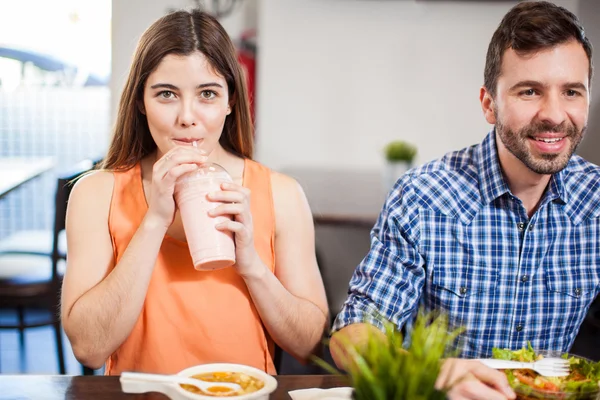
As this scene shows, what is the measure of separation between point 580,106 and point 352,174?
2.39 meters

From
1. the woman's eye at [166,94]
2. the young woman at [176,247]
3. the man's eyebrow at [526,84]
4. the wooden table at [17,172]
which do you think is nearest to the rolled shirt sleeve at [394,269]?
the young woman at [176,247]

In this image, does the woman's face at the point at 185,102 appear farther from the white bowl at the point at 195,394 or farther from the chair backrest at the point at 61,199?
the chair backrest at the point at 61,199

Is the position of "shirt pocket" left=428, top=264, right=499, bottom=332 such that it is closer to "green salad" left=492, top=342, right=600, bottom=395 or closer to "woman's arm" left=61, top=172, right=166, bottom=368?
"green salad" left=492, top=342, right=600, bottom=395

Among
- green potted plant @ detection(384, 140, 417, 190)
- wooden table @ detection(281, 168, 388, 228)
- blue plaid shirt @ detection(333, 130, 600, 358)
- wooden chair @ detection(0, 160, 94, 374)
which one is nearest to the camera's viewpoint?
blue plaid shirt @ detection(333, 130, 600, 358)

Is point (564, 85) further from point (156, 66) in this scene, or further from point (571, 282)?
point (156, 66)

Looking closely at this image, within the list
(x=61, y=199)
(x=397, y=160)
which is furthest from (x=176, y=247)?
(x=397, y=160)

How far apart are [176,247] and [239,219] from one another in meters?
0.28

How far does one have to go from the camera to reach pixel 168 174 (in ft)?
4.06

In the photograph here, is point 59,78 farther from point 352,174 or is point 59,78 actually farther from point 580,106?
point 580,106

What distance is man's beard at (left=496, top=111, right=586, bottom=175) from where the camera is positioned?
1.42m

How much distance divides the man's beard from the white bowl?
0.76 metres

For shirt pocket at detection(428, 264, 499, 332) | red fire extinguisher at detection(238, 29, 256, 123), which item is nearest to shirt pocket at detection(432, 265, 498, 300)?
shirt pocket at detection(428, 264, 499, 332)

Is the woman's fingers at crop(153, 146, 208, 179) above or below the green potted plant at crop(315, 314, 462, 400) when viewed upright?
above

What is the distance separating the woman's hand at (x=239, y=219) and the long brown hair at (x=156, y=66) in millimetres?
359
